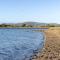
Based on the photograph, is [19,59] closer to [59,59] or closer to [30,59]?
[30,59]

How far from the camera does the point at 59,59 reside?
41.5 ft

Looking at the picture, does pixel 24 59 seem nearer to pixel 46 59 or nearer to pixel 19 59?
pixel 19 59

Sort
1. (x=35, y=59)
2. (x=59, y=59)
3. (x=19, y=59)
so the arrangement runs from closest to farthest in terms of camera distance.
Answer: (x=59, y=59), (x=35, y=59), (x=19, y=59)

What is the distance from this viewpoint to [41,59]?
13.2 metres

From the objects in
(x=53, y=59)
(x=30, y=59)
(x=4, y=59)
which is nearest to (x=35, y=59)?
(x=30, y=59)

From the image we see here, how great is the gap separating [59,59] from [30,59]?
2.30 m

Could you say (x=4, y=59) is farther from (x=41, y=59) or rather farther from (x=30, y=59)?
(x=41, y=59)

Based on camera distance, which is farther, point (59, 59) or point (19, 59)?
point (19, 59)

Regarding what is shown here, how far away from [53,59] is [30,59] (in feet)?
6.20

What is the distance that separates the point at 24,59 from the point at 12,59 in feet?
3.15

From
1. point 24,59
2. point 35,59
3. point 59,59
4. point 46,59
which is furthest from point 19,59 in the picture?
point 59,59

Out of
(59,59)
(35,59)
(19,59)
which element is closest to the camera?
(59,59)

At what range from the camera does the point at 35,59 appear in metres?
13.5

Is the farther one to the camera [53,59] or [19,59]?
[19,59]
